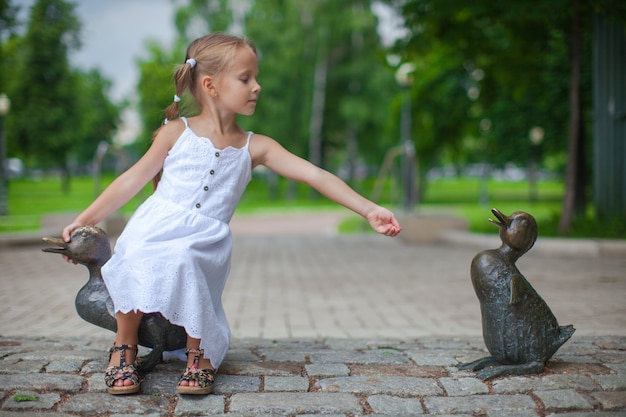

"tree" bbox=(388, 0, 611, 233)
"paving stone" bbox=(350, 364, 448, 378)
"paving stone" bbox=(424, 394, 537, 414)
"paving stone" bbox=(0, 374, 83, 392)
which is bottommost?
"paving stone" bbox=(424, 394, 537, 414)

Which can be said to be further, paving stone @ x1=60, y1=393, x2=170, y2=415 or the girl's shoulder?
the girl's shoulder

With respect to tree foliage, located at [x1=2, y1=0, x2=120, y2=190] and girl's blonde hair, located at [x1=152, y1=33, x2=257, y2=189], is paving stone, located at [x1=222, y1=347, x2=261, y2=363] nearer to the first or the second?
girl's blonde hair, located at [x1=152, y1=33, x2=257, y2=189]

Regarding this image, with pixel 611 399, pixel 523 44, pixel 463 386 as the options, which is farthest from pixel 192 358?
pixel 523 44

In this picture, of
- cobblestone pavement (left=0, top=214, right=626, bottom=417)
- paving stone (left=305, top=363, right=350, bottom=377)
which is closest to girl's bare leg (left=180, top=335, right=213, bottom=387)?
cobblestone pavement (left=0, top=214, right=626, bottom=417)

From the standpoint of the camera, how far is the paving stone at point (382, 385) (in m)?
2.93

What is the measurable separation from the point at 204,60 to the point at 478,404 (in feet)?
6.38

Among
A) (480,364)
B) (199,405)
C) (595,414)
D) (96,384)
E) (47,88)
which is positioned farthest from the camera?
(47,88)

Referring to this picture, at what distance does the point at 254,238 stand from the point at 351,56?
62.6ft

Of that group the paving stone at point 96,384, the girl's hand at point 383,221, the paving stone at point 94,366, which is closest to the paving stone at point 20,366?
the paving stone at point 94,366

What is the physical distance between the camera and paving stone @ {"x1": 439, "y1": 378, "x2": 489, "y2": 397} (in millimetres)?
2936

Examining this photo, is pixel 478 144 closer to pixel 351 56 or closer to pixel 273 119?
pixel 351 56

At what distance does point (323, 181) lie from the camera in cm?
313

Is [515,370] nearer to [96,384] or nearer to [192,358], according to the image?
[192,358]

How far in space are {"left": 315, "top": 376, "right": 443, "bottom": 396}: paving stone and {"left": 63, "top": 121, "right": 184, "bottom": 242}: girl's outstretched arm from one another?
48.6 inches
